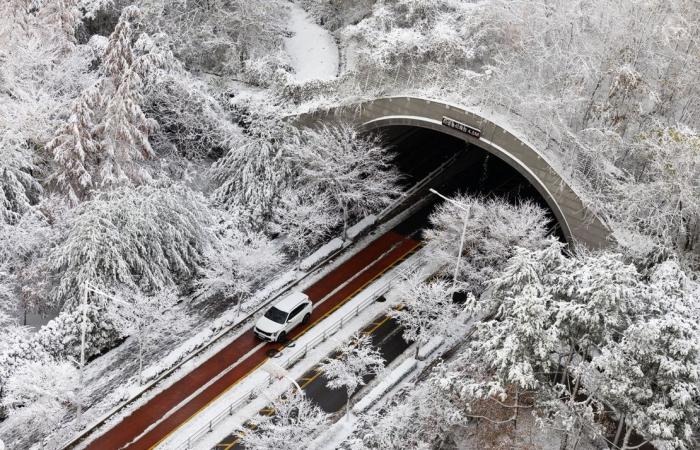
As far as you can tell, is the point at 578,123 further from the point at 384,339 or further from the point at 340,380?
the point at 340,380

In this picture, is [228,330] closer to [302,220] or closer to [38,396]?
[302,220]

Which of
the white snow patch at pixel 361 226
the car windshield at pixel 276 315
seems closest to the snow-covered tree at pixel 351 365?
the car windshield at pixel 276 315

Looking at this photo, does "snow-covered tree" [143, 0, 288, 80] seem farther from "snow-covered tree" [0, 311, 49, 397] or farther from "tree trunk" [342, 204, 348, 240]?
"snow-covered tree" [0, 311, 49, 397]

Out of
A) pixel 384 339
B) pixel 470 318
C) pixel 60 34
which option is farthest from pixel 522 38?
pixel 60 34

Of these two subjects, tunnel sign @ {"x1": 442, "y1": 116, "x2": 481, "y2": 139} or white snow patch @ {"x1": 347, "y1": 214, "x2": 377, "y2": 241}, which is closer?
tunnel sign @ {"x1": 442, "y1": 116, "x2": 481, "y2": 139}

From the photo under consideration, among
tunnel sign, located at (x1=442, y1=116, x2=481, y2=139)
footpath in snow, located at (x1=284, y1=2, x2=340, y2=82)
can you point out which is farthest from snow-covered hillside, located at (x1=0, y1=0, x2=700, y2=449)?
tunnel sign, located at (x1=442, y1=116, x2=481, y2=139)

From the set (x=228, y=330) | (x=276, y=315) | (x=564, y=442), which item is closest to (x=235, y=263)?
(x=228, y=330)

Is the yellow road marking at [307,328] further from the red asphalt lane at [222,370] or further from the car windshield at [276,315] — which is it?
the car windshield at [276,315]
